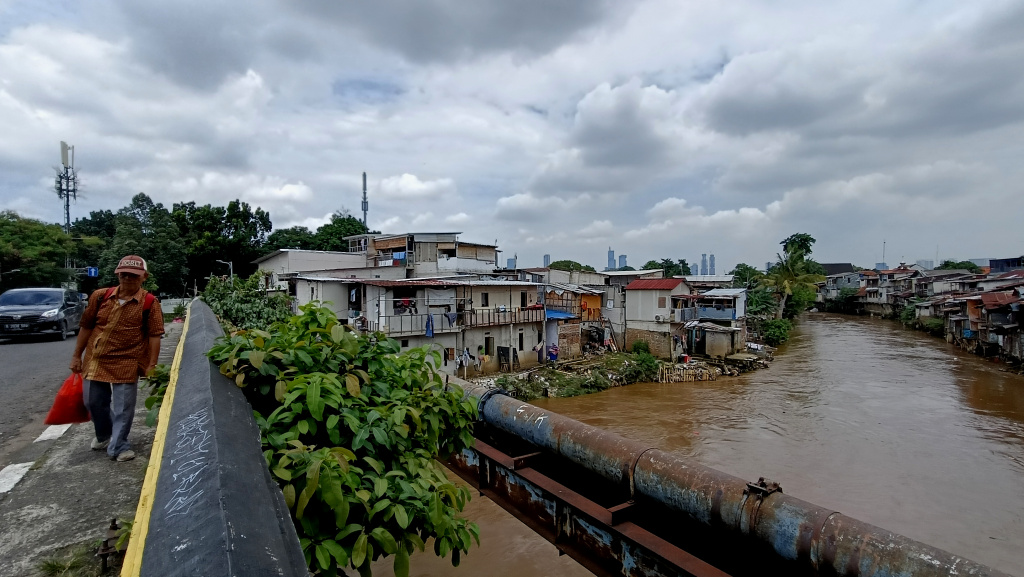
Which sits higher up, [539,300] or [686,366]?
[539,300]

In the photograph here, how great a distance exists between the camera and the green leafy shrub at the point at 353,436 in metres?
1.94

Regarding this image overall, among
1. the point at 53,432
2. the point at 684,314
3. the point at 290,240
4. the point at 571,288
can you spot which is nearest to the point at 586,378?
the point at 571,288

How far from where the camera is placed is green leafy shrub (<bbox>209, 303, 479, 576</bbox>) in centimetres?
194

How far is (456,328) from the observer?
23812mm

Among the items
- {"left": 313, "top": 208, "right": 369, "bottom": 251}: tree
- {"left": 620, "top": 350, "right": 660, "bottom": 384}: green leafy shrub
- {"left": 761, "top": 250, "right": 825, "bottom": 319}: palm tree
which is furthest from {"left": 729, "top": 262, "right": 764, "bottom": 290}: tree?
{"left": 313, "top": 208, "right": 369, "bottom": 251}: tree

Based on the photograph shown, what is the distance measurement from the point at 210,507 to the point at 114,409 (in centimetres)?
357

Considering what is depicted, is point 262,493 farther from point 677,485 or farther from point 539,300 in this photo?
point 539,300

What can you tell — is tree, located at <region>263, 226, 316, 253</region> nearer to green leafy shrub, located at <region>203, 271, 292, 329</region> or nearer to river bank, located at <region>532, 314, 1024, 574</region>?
river bank, located at <region>532, 314, 1024, 574</region>

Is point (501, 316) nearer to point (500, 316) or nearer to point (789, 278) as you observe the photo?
point (500, 316)

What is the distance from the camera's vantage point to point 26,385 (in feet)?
25.1

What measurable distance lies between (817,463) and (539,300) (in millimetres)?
17915

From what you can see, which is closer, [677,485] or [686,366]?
[677,485]

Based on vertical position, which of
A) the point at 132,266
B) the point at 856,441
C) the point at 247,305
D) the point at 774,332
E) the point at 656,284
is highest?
the point at 132,266

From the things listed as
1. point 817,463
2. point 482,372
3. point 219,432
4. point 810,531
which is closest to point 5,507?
point 219,432
